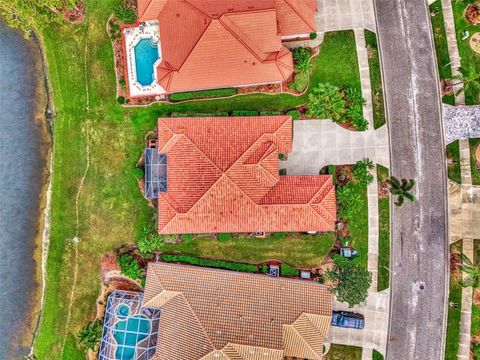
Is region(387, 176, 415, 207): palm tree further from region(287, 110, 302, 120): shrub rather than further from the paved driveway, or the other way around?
region(287, 110, 302, 120): shrub

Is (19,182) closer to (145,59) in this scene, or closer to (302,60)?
(145,59)

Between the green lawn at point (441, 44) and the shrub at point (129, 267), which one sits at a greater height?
the green lawn at point (441, 44)

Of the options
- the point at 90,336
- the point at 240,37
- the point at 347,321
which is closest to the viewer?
the point at 240,37

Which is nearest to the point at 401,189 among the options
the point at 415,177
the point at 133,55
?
the point at 415,177

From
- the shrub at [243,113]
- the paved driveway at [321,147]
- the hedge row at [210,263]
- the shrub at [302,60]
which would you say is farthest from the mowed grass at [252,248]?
the shrub at [302,60]

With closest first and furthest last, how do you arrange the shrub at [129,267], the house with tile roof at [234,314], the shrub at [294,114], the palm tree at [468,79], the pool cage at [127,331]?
the house with tile roof at [234,314], the palm tree at [468,79], the pool cage at [127,331], the shrub at [129,267], the shrub at [294,114]

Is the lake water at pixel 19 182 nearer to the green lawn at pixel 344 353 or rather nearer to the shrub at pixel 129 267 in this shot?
the shrub at pixel 129 267
